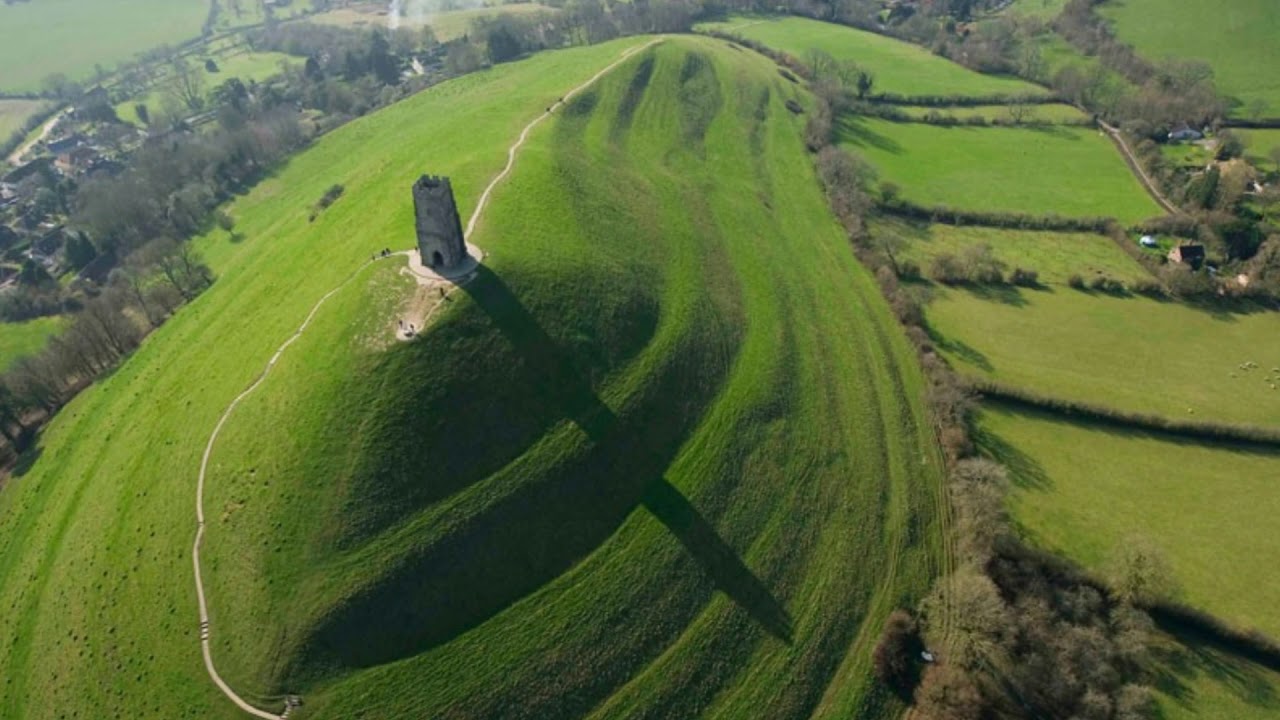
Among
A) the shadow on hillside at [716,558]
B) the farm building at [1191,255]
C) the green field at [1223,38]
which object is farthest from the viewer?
the green field at [1223,38]

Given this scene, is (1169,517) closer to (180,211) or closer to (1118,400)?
(1118,400)

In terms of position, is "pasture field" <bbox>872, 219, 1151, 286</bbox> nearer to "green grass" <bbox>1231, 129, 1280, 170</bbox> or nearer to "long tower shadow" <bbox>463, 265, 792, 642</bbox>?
"green grass" <bbox>1231, 129, 1280, 170</bbox>

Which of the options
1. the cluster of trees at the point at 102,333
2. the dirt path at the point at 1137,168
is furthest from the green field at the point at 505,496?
the dirt path at the point at 1137,168

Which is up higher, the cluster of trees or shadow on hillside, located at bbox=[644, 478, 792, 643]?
the cluster of trees

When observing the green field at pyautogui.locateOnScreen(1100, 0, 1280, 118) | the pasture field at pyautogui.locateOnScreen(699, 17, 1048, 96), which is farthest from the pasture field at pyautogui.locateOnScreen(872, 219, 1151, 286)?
the green field at pyautogui.locateOnScreen(1100, 0, 1280, 118)

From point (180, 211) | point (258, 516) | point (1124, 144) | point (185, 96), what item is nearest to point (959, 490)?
point (258, 516)

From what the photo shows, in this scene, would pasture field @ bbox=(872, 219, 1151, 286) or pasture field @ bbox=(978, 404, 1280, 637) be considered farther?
pasture field @ bbox=(872, 219, 1151, 286)

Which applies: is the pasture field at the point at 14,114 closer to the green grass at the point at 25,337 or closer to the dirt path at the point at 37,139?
the dirt path at the point at 37,139
